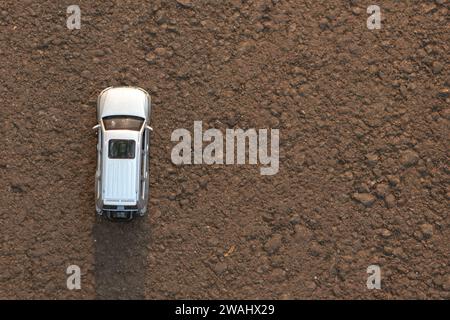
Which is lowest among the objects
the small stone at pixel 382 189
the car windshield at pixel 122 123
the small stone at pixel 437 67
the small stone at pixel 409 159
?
the small stone at pixel 382 189

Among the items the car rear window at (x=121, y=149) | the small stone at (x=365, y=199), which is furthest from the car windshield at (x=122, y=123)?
the small stone at (x=365, y=199)

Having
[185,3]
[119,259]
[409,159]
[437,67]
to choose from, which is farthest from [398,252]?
[185,3]

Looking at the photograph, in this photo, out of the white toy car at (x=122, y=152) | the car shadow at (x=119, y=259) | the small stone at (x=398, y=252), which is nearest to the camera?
the white toy car at (x=122, y=152)

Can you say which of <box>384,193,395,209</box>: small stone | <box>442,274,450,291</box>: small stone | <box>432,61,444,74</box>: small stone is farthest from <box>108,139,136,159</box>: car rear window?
<box>442,274,450,291</box>: small stone

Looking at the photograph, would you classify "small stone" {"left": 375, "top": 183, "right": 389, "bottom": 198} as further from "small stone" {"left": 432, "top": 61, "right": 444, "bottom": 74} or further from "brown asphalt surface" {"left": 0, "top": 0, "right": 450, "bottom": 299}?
"small stone" {"left": 432, "top": 61, "right": 444, "bottom": 74}

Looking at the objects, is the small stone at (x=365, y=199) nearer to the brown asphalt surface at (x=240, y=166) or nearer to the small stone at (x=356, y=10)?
the brown asphalt surface at (x=240, y=166)

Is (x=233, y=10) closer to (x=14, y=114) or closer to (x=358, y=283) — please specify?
(x=14, y=114)

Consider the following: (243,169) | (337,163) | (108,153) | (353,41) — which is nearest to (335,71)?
(353,41)
